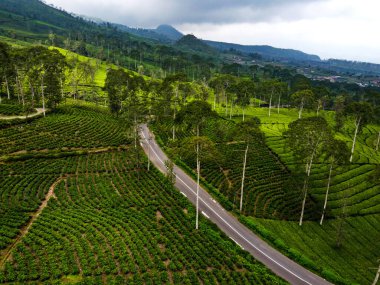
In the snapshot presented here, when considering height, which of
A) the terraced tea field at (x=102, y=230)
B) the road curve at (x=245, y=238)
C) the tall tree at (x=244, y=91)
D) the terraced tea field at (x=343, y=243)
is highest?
the tall tree at (x=244, y=91)

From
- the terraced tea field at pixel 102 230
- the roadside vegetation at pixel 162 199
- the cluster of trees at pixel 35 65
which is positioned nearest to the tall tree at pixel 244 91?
the roadside vegetation at pixel 162 199

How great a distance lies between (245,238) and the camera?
148 ft

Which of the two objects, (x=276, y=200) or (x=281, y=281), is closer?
(x=281, y=281)

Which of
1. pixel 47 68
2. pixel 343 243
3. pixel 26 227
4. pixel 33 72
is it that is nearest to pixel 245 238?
pixel 343 243

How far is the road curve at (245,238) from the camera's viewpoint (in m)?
39.1

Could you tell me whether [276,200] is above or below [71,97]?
below

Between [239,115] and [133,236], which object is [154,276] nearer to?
[133,236]

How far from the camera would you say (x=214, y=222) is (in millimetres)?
47938

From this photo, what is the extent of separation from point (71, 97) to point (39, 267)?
99.6 meters

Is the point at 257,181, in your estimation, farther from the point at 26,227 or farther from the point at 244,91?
the point at 244,91

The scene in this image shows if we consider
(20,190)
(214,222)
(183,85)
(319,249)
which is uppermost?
(183,85)

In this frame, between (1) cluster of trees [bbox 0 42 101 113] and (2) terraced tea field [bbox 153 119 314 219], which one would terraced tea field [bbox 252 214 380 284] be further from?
(1) cluster of trees [bbox 0 42 101 113]

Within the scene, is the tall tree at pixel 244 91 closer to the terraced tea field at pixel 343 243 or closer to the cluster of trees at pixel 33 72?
the terraced tea field at pixel 343 243

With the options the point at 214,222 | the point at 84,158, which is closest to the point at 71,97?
the point at 84,158
